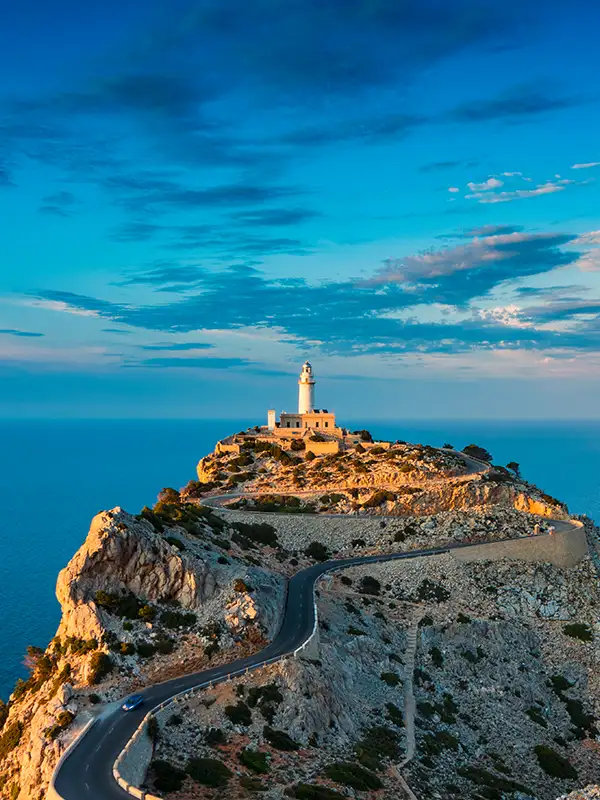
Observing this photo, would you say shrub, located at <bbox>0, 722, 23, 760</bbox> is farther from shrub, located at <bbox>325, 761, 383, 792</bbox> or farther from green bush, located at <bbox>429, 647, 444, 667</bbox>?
green bush, located at <bbox>429, 647, 444, 667</bbox>

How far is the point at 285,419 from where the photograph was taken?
9625 centimetres

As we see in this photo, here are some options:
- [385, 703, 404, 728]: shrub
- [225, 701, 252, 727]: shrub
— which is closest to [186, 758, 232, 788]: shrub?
[225, 701, 252, 727]: shrub

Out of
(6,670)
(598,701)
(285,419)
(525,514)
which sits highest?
(285,419)

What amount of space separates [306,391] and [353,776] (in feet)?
252

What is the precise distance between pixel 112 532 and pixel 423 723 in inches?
820

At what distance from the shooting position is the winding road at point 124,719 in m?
22.1

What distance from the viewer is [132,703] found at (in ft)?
91.4

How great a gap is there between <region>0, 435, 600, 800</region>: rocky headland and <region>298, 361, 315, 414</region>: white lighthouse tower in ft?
126

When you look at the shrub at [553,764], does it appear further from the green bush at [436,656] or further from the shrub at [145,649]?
the shrub at [145,649]

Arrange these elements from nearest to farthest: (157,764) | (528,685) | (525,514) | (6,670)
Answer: (157,764)
(528,685)
(6,670)
(525,514)

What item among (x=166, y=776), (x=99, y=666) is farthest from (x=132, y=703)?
(x=166, y=776)

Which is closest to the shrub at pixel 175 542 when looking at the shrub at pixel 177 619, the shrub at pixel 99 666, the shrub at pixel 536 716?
the shrub at pixel 177 619

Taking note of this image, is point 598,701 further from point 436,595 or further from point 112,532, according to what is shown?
point 112,532

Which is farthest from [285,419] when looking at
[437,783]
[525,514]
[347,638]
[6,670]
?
[437,783]
